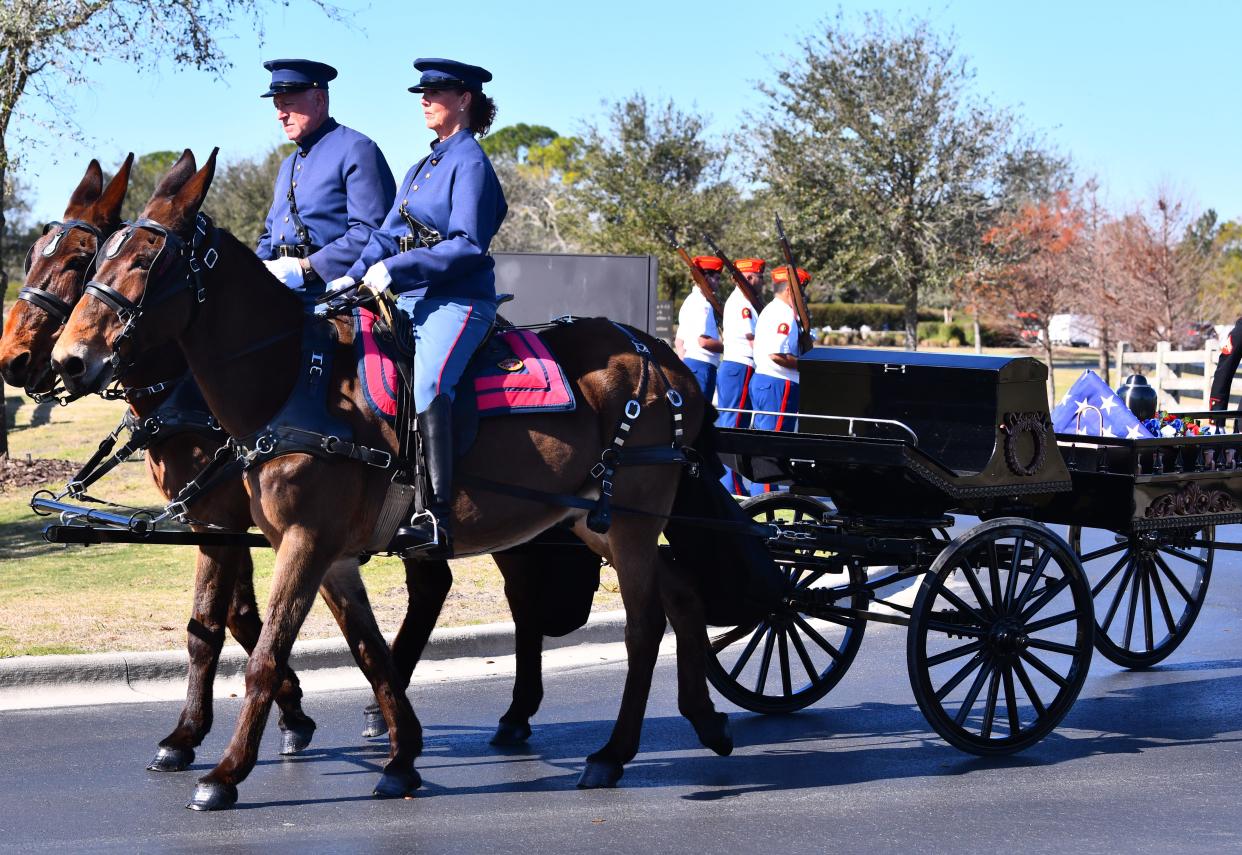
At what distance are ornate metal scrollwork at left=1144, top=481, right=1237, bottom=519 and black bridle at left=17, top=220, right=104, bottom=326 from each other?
16.9ft

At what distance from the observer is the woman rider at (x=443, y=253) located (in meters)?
5.94

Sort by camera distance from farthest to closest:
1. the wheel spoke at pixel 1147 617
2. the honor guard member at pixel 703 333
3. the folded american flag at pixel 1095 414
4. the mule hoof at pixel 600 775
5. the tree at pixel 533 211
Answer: the tree at pixel 533 211 → the honor guard member at pixel 703 333 → the wheel spoke at pixel 1147 617 → the folded american flag at pixel 1095 414 → the mule hoof at pixel 600 775

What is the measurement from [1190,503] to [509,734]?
3710mm

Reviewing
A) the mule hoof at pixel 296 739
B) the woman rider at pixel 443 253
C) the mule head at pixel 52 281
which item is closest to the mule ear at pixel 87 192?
the mule head at pixel 52 281

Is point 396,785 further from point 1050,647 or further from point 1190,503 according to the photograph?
point 1190,503

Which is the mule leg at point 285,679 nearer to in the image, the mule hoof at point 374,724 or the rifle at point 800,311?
the mule hoof at point 374,724

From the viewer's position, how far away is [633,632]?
6.52 m

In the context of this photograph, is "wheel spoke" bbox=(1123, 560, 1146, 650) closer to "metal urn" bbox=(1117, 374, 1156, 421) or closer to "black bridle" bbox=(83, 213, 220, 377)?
"metal urn" bbox=(1117, 374, 1156, 421)

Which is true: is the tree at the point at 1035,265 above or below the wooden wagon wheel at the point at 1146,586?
above

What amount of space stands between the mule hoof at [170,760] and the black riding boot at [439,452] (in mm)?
1533

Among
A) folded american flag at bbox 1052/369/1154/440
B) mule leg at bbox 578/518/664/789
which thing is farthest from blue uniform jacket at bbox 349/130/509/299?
folded american flag at bbox 1052/369/1154/440

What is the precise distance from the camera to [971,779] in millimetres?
6453

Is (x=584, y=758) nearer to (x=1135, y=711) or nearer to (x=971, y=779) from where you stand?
(x=971, y=779)

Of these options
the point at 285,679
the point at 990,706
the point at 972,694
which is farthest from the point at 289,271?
the point at 990,706
